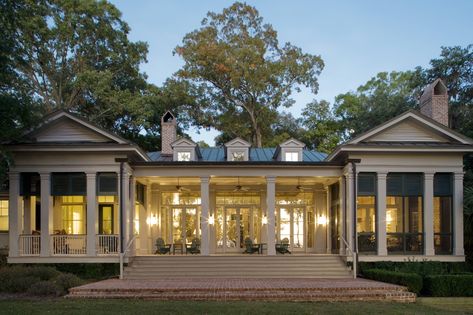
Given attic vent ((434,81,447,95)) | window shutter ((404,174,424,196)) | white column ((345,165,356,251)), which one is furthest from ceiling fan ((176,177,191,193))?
attic vent ((434,81,447,95))

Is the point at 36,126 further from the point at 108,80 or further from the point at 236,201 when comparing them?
the point at 108,80

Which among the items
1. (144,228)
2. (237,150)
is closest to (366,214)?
(237,150)

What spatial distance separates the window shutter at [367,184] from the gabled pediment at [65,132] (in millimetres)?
9742

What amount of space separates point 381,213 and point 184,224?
9781 millimetres

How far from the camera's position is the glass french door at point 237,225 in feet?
85.7

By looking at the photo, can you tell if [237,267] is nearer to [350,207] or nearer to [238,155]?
[350,207]

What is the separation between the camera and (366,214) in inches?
839

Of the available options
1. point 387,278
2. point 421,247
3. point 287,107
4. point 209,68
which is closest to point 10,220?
point 387,278

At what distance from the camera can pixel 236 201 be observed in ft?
86.3

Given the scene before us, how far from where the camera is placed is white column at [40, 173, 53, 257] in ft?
66.5

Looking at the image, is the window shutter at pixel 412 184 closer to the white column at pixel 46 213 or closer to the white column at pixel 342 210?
the white column at pixel 342 210

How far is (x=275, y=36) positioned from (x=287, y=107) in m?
5.26

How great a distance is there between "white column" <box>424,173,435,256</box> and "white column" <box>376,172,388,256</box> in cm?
162

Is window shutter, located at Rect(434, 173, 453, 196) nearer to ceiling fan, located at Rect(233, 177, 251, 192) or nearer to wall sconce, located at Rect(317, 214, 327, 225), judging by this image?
A: wall sconce, located at Rect(317, 214, 327, 225)
